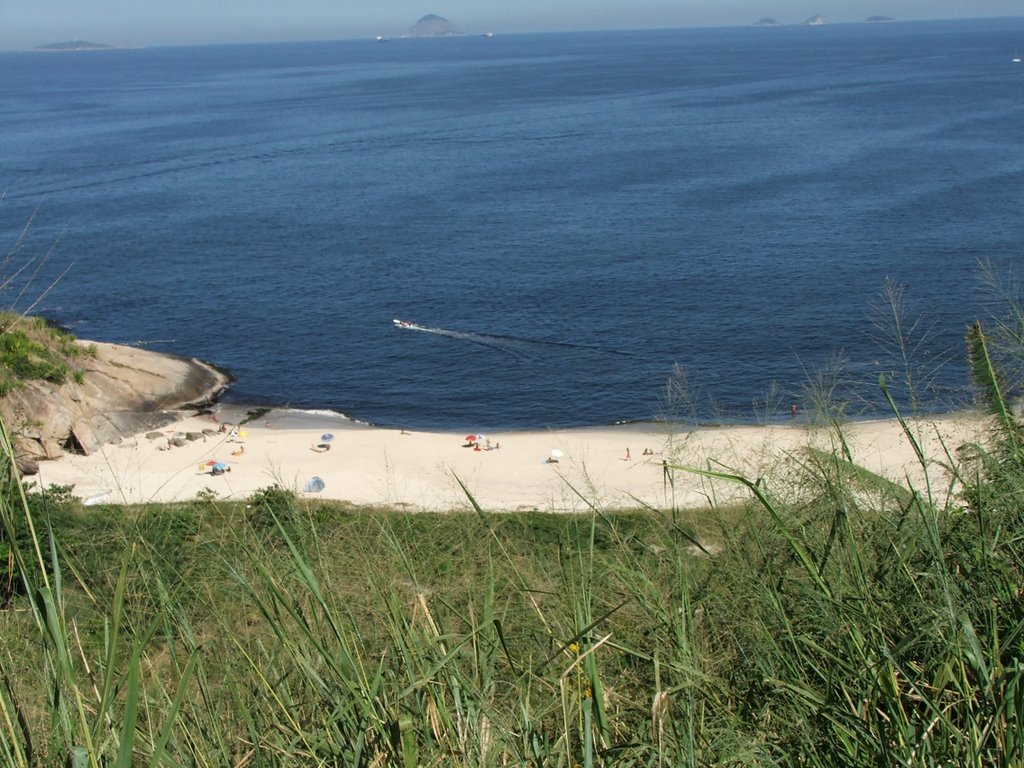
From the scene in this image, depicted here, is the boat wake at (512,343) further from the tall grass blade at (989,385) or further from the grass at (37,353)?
the tall grass blade at (989,385)

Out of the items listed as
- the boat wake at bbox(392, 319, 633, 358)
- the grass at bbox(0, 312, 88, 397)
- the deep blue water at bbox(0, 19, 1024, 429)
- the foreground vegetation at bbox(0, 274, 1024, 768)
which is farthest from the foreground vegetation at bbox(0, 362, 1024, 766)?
the boat wake at bbox(392, 319, 633, 358)

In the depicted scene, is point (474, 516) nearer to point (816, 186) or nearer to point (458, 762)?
point (458, 762)

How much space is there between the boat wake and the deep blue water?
4.4 inches

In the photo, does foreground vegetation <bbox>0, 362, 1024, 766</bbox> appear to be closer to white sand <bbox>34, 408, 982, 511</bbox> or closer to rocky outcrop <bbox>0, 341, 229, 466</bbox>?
white sand <bbox>34, 408, 982, 511</bbox>

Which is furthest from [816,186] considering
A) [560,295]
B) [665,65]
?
[665,65]

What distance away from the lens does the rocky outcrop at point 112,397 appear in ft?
97.8

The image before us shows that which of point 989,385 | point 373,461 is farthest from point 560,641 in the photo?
point 373,461

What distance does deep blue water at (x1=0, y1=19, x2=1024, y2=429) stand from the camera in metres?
36.6

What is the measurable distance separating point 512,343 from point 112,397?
46.2 ft

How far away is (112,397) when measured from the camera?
35.0 metres

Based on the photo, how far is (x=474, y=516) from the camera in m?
5.55

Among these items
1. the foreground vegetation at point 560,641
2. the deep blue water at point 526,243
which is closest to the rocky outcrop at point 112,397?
the deep blue water at point 526,243

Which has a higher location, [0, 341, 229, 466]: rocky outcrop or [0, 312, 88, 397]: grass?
[0, 312, 88, 397]: grass

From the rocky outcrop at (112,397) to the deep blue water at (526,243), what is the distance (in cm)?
170
